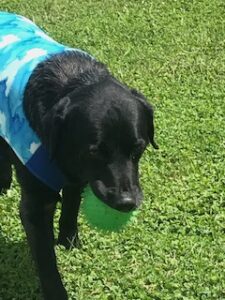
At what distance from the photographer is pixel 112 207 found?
3123mm

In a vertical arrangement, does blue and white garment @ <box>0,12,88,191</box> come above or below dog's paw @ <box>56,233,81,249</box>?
above

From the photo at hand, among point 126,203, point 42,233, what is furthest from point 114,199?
point 42,233

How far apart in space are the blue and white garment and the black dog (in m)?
0.05

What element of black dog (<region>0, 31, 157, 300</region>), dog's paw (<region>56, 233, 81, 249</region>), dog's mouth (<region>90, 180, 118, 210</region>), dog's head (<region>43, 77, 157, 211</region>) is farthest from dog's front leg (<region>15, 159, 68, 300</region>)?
dog's paw (<region>56, 233, 81, 249</region>)

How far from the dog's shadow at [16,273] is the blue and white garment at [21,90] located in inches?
28.3

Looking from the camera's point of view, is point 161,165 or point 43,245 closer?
point 43,245

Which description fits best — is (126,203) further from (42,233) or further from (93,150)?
(42,233)

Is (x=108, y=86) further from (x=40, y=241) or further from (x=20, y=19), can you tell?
(x=20, y=19)

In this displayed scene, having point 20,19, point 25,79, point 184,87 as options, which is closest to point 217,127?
point 184,87

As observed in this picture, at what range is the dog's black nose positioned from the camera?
3068 mm

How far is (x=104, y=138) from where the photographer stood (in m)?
3.08

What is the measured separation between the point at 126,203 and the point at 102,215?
0.34m

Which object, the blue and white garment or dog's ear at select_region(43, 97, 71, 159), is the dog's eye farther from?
the blue and white garment

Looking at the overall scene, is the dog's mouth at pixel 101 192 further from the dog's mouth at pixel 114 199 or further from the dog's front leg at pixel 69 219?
the dog's front leg at pixel 69 219
